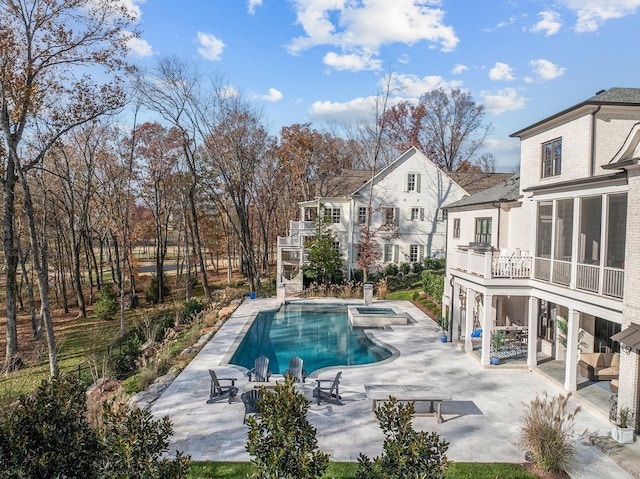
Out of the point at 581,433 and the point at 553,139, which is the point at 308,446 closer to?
the point at 581,433

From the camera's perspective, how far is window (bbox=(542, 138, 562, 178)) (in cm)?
1302

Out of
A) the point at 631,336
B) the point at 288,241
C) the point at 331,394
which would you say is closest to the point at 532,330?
the point at 631,336

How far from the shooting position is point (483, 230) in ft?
57.3

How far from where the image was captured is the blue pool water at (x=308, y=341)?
15.8 m

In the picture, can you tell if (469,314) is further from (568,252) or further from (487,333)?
(568,252)

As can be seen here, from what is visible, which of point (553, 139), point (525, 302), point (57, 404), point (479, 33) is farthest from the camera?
point (479, 33)

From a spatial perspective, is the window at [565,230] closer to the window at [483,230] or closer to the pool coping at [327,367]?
the window at [483,230]

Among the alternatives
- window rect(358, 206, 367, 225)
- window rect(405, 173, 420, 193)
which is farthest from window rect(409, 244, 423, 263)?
window rect(405, 173, 420, 193)

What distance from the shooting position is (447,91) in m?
42.1

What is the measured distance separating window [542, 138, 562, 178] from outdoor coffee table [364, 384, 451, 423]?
26.1 ft

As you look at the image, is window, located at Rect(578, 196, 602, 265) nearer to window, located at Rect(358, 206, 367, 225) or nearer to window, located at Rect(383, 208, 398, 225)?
window, located at Rect(383, 208, 398, 225)

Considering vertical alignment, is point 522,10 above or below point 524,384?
above

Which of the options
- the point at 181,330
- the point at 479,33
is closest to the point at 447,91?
the point at 479,33

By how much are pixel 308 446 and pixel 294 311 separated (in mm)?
19426
